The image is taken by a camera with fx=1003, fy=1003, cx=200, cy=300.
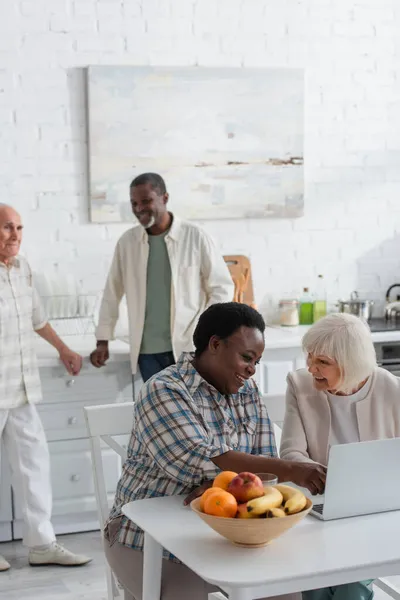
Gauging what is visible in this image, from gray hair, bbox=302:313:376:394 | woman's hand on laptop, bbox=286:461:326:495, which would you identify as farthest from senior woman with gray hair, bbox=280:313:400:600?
woman's hand on laptop, bbox=286:461:326:495

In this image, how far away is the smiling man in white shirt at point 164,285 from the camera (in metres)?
4.05

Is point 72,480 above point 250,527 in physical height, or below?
below

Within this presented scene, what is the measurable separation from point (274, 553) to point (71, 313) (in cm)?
283

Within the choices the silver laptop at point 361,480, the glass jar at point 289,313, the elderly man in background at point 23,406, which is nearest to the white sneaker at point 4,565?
the elderly man in background at point 23,406

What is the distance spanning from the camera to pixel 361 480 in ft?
6.81

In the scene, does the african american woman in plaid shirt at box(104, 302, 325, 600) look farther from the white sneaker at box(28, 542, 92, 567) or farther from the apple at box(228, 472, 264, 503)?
the white sneaker at box(28, 542, 92, 567)

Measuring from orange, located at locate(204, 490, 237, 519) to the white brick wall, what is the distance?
9.35 ft

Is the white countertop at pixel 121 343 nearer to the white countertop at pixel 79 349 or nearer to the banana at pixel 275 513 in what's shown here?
the white countertop at pixel 79 349

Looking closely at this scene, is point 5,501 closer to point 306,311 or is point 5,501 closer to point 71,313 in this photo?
point 71,313

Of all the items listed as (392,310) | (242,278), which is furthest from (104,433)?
(392,310)

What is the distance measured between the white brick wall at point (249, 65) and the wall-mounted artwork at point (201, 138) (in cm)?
7

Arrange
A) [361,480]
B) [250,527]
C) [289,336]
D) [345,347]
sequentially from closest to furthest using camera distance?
1. [250,527]
2. [361,480]
3. [345,347]
4. [289,336]

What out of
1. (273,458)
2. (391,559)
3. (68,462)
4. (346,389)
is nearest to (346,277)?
(68,462)

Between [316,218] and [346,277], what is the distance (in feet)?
1.13
